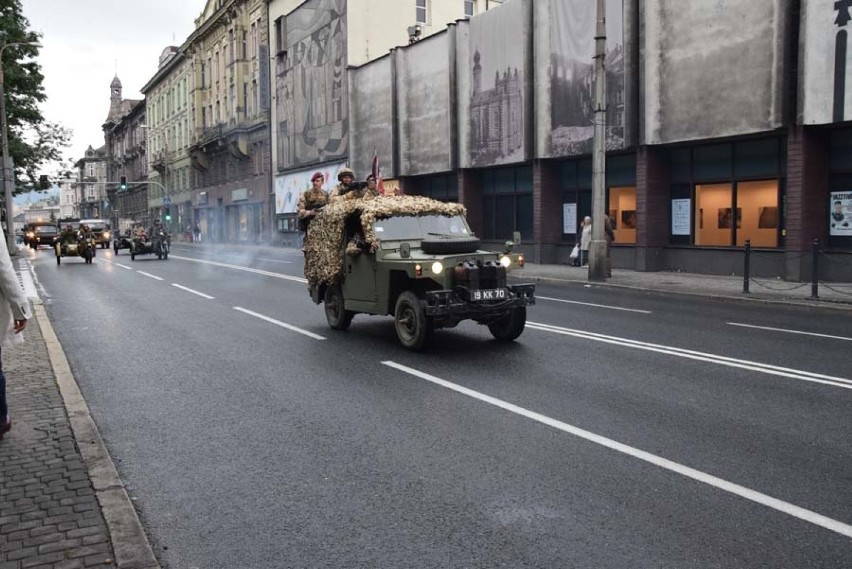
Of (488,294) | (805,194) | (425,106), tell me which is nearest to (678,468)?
(488,294)

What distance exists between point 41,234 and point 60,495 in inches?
2487

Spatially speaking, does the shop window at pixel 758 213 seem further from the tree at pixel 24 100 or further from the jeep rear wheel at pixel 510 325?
the tree at pixel 24 100

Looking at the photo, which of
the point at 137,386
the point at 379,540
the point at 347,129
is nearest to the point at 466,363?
the point at 137,386

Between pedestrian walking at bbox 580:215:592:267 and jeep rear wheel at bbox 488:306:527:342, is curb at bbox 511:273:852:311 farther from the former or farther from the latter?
jeep rear wheel at bbox 488:306:527:342

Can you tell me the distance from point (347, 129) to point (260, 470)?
124 feet

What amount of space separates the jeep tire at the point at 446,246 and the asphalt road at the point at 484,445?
1234mm

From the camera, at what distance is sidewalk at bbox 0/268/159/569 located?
3.70m

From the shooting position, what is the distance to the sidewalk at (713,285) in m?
15.0

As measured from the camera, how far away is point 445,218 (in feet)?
35.7

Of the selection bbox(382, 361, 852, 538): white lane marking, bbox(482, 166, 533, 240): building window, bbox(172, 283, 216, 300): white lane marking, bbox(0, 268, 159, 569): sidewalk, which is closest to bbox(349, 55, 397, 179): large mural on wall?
bbox(482, 166, 533, 240): building window

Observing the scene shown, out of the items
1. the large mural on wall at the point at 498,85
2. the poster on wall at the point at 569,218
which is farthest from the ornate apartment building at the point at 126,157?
the poster on wall at the point at 569,218

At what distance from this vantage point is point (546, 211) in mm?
27203

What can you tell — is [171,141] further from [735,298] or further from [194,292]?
[735,298]

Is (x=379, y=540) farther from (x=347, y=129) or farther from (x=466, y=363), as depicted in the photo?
(x=347, y=129)
